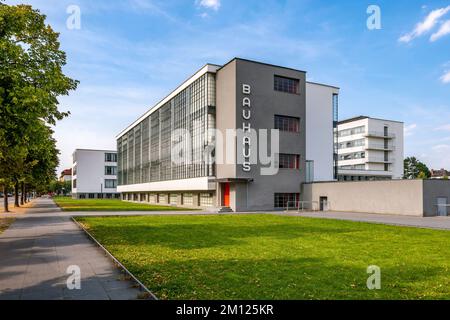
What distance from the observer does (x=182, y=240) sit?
56.1ft

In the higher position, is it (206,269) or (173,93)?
(173,93)

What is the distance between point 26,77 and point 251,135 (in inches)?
1086

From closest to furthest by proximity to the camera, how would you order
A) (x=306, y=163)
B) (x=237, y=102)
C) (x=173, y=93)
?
(x=237, y=102)
(x=306, y=163)
(x=173, y=93)

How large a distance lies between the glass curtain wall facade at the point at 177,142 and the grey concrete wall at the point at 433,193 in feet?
75.5

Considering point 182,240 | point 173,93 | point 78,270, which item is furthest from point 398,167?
point 78,270

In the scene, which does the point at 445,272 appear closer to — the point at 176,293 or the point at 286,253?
the point at 286,253

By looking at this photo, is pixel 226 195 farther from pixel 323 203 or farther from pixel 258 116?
pixel 323 203

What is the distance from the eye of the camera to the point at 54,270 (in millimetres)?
11000

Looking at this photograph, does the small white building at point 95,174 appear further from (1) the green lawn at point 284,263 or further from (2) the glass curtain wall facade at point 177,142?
(1) the green lawn at point 284,263

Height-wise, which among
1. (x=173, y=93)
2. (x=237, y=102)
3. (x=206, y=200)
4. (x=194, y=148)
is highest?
(x=173, y=93)

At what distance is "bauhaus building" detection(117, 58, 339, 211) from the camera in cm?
4200

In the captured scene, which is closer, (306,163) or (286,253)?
(286,253)

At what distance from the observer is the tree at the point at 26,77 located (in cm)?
1628
